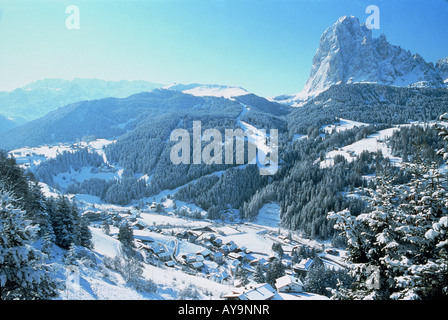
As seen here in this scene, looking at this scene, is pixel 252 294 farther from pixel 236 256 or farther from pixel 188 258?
pixel 236 256

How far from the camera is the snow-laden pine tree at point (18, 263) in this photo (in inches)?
262

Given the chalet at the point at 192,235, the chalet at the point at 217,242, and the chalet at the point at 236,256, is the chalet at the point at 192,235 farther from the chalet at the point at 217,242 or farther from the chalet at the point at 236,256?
the chalet at the point at 236,256

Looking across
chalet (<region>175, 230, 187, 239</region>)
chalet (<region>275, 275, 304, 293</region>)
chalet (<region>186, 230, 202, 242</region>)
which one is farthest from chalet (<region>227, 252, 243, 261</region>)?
chalet (<region>275, 275, 304, 293</region>)

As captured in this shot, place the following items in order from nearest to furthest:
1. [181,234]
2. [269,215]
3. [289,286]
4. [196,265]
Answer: [289,286] < [196,265] < [181,234] < [269,215]

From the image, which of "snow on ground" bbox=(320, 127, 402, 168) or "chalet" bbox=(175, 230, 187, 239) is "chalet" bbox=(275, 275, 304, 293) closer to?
"chalet" bbox=(175, 230, 187, 239)

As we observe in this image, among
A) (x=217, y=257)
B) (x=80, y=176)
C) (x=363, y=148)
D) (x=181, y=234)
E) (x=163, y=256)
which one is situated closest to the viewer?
(x=163, y=256)

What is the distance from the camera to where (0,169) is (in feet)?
73.1

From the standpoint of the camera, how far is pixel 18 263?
6594mm

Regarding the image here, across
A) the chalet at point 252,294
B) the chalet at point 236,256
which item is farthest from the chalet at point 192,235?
the chalet at point 252,294

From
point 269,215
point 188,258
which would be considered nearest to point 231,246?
point 188,258

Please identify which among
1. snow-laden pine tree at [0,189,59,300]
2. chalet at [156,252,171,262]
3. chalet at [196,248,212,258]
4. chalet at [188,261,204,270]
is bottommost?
chalet at [196,248,212,258]

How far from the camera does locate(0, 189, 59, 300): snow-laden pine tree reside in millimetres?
6648

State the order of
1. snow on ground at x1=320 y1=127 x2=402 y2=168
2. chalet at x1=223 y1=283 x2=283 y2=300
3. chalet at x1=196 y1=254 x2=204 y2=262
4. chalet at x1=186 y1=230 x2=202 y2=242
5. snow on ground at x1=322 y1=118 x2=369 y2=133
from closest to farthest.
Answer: chalet at x1=223 y1=283 x2=283 y2=300, chalet at x1=196 y1=254 x2=204 y2=262, chalet at x1=186 y1=230 x2=202 y2=242, snow on ground at x1=320 y1=127 x2=402 y2=168, snow on ground at x1=322 y1=118 x2=369 y2=133
